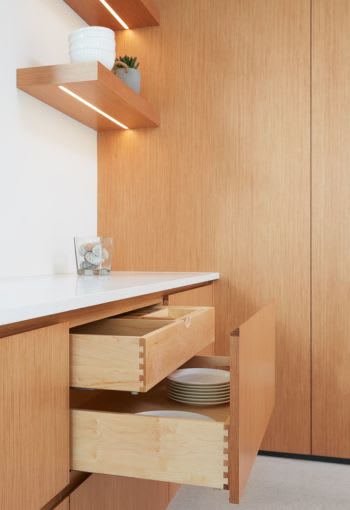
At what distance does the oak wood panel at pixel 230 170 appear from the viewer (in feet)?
7.22

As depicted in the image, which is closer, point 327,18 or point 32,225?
point 32,225

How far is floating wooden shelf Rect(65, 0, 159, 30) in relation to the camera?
2180mm

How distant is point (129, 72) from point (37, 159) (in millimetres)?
600

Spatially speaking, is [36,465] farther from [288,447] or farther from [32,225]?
[288,447]

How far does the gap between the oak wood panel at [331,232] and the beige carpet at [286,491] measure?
127mm

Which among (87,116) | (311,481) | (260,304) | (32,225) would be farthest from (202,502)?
(87,116)

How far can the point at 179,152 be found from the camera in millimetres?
2355

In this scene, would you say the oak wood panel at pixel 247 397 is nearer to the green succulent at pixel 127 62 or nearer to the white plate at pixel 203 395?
the white plate at pixel 203 395

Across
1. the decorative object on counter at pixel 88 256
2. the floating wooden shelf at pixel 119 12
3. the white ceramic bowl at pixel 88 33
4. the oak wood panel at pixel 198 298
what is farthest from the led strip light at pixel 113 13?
the oak wood panel at pixel 198 298

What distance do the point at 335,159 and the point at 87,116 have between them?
1.05 meters

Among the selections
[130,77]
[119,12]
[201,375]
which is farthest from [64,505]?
[119,12]

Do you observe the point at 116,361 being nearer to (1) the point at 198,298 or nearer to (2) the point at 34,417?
(2) the point at 34,417

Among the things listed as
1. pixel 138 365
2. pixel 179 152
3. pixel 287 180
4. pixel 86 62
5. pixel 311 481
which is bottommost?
pixel 311 481

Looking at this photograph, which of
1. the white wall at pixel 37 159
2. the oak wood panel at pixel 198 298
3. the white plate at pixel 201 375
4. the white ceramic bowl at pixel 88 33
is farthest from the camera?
the oak wood panel at pixel 198 298
